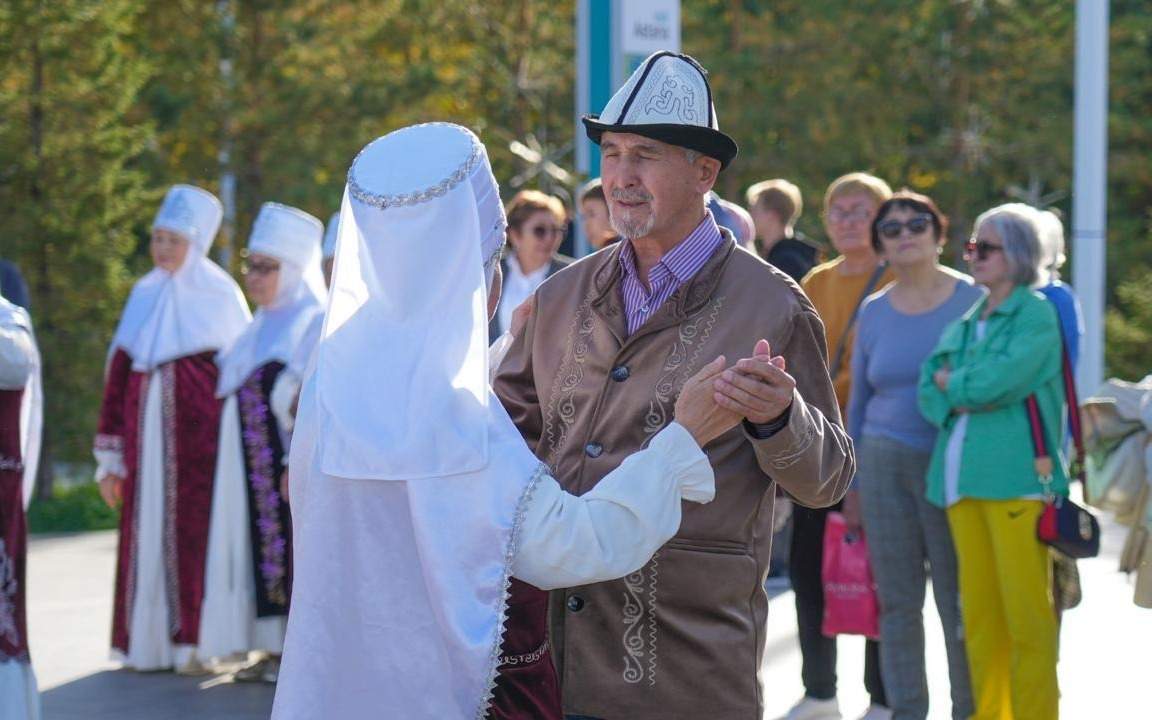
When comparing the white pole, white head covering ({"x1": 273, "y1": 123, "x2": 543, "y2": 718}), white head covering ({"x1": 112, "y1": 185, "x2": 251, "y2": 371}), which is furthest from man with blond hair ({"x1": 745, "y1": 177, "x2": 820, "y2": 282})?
the white pole

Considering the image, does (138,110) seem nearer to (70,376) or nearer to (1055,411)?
(70,376)

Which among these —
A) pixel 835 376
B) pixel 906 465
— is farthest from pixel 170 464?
pixel 906 465

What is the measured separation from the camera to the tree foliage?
88.7 ft

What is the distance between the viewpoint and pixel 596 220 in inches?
330

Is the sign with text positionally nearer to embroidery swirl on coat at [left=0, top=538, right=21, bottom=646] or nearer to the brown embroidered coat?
embroidery swirl on coat at [left=0, top=538, right=21, bottom=646]

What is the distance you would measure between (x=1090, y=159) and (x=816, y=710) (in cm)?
947

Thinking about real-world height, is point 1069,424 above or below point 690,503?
below

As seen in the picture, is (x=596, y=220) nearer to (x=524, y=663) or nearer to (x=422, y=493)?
(x=524, y=663)

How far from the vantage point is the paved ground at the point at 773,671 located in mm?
7891

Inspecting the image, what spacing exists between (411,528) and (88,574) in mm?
9313

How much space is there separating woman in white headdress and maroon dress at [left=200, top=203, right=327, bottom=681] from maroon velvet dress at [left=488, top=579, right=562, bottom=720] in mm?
5245

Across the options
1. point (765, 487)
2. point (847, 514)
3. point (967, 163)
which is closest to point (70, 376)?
point (847, 514)

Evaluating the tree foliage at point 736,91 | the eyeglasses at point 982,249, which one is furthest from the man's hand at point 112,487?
the tree foliage at point 736,91

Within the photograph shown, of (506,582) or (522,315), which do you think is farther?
(522,315)
